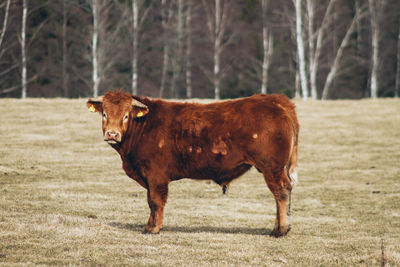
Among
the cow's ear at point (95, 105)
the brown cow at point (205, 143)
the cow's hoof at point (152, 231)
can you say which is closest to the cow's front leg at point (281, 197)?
the brown cow at point (205, 143)

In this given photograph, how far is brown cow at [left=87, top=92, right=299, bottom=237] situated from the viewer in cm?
918

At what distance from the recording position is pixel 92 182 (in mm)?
15781

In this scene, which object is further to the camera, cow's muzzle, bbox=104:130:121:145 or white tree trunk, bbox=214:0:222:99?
white tree trunk, bbox=214:0:222:99

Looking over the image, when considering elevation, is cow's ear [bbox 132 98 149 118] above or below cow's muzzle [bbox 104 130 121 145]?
Result: above

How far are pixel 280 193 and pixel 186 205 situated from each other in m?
4.26

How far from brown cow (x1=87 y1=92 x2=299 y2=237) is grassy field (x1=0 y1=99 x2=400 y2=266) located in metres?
0.91

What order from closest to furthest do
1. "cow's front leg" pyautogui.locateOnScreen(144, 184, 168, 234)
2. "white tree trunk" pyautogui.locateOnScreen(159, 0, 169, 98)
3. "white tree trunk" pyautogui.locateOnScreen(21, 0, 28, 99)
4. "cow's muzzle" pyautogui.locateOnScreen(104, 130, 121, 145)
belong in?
"cow's muzzle" pyautogui.locateOnScreen(104, 130, 121, 145), "cow's front leg" pyautogui.locateOnScreen(144, 184, 168, 234), "white tree trunk" pyautogui.locateOnScreen(21, 0, 28, 99), "white tree trunk" pyautogui.locateOnScreen(159, 0, 169, 98)

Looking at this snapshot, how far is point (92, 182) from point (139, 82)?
2936cm

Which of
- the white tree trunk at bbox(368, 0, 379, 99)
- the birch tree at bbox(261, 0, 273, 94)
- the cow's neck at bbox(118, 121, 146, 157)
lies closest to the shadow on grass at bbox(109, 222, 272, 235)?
the cow's neck at bbox(118, 121, 146, 157)

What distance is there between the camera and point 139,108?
940 centimetres

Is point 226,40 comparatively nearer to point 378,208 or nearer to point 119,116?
point 378,208

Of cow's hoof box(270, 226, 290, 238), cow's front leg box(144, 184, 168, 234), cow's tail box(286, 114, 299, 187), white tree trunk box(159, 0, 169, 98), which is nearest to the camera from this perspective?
cow's front leg box(144, 184, 168, 234)

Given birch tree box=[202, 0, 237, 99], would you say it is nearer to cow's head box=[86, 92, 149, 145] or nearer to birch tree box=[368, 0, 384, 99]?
birch tree box=[368, 0, 384, 99]

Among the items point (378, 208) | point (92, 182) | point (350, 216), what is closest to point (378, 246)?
point (350, 216)
